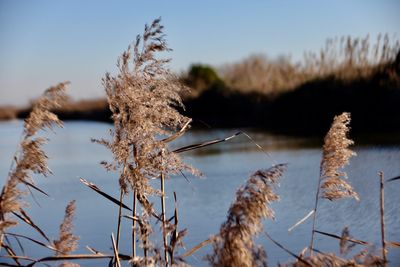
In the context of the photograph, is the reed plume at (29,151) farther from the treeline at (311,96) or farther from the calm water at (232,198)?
the treeline at (311,96)

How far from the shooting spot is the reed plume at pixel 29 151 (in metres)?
2.02

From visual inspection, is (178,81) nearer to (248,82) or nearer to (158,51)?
(158,51)

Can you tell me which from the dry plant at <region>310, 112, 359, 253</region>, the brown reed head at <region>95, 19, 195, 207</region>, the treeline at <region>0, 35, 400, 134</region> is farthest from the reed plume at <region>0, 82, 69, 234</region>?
the treeline at <region>0, 35, 400, 134</region>

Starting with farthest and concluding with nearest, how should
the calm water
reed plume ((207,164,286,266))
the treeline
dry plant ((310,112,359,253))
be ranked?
the treeline → the calm water → dry plant ((310,112,359,253)) → reed plume ((207,164,286,266))

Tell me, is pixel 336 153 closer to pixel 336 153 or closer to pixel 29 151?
pixel 336 153

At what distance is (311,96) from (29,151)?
36.8ft

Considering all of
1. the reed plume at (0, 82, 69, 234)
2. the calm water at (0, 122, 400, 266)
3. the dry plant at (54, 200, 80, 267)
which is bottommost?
the calm water at (0, 122, 400, 266)

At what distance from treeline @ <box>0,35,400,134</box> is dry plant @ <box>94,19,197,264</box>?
6766 mm

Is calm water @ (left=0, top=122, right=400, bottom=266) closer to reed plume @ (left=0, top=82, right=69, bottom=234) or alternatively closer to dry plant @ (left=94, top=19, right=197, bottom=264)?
dry plant @ (left=94, top=19, right=197, bottom=264)

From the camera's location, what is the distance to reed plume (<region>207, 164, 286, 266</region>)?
197 centimetres

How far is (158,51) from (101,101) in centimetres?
2592

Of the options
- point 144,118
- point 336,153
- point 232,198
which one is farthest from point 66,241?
point 232,198

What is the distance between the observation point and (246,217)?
1.97 metres

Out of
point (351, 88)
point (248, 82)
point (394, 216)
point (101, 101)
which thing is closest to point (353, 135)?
point (351, 88)
